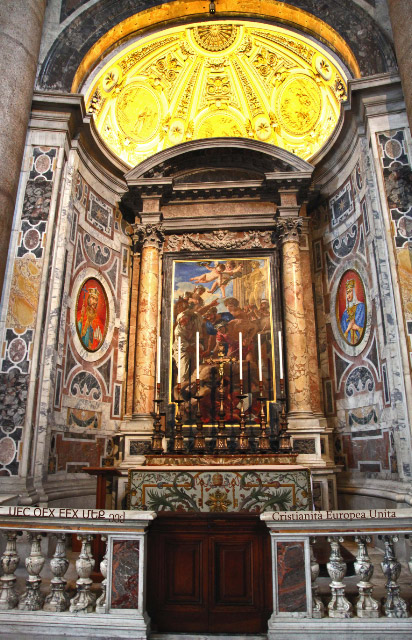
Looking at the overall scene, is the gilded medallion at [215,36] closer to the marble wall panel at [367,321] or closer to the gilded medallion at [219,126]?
the gilded medallion at [219,126]

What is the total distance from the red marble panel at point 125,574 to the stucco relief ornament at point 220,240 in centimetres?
710

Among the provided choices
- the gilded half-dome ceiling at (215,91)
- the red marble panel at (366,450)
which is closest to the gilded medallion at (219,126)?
the gilded half-dome ceiling at (215,91)

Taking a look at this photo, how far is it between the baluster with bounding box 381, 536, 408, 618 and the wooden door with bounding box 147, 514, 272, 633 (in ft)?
3.13

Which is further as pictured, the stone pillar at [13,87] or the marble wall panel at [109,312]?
the marble wall panel at [109,312]

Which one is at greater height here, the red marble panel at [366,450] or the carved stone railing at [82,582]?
the red marble panel at [366,450]

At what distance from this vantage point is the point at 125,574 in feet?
13.5

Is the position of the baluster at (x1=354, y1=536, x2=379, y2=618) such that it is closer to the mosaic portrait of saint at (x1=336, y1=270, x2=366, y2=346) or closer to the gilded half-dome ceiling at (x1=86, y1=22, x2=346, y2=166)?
the mosaic portrait of saint at (x1=336, y1=270, x2=366, y2=346)

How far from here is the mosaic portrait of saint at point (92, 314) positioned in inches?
362

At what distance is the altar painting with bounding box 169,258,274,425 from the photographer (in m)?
9.34

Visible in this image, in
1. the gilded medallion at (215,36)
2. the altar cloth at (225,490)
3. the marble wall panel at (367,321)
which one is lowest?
the altar cloth at (225,490)

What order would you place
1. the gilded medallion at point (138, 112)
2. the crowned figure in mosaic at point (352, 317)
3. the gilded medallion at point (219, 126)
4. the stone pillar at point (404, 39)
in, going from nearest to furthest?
1. the stone pillar at point (404, 39)
2. the crowned figure in mosaic at point (352, 317)
3. the gilded medallion at point (138, 112)
4. the gilded medallion at point (219, 126)

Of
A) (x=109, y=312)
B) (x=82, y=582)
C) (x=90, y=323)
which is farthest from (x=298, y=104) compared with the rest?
(x=82, y=582)

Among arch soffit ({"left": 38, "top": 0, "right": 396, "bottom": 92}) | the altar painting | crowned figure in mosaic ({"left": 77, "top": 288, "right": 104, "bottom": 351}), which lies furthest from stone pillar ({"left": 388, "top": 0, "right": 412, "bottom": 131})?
crowned figure in mosaic ({"left": 77, "top": 288, "right": 104, "bottom": 351})

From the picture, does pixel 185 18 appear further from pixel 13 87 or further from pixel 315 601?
pixel 315 601
